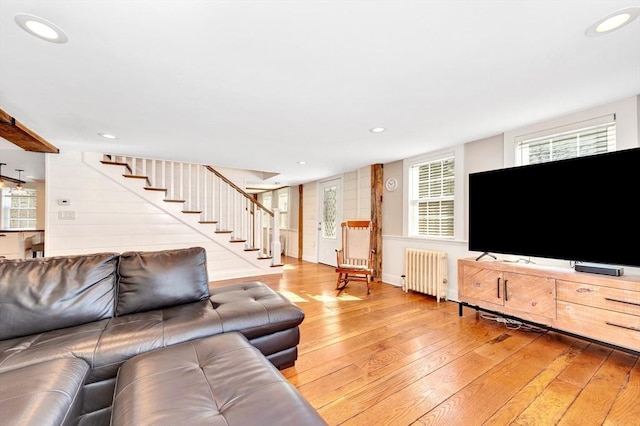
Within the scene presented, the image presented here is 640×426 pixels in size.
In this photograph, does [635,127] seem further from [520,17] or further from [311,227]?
[311,227]

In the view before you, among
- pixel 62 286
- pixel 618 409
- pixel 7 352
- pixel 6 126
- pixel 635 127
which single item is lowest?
pixel 618 409

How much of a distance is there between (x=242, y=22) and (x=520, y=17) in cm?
141

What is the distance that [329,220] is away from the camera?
619 centimetres

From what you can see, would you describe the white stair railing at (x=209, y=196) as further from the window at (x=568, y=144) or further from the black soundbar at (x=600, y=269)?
the black soundbar at (x=600, y=269)

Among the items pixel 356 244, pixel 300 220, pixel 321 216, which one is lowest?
pixel 356 244

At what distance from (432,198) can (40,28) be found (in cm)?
411

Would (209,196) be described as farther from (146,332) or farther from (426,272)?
(426,272)

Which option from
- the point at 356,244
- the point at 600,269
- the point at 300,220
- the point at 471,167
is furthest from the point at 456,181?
the point at 300,220

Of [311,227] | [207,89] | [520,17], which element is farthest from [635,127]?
[311,227]

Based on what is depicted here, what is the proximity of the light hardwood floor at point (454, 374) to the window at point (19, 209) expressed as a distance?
8.55 metres

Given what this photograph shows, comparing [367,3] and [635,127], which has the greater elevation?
[367,3]

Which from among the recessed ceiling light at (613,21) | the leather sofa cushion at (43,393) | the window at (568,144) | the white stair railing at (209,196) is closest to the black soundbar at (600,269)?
the window at (568,144)

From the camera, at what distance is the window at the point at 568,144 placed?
2.37m

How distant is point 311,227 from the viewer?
6754 mm
